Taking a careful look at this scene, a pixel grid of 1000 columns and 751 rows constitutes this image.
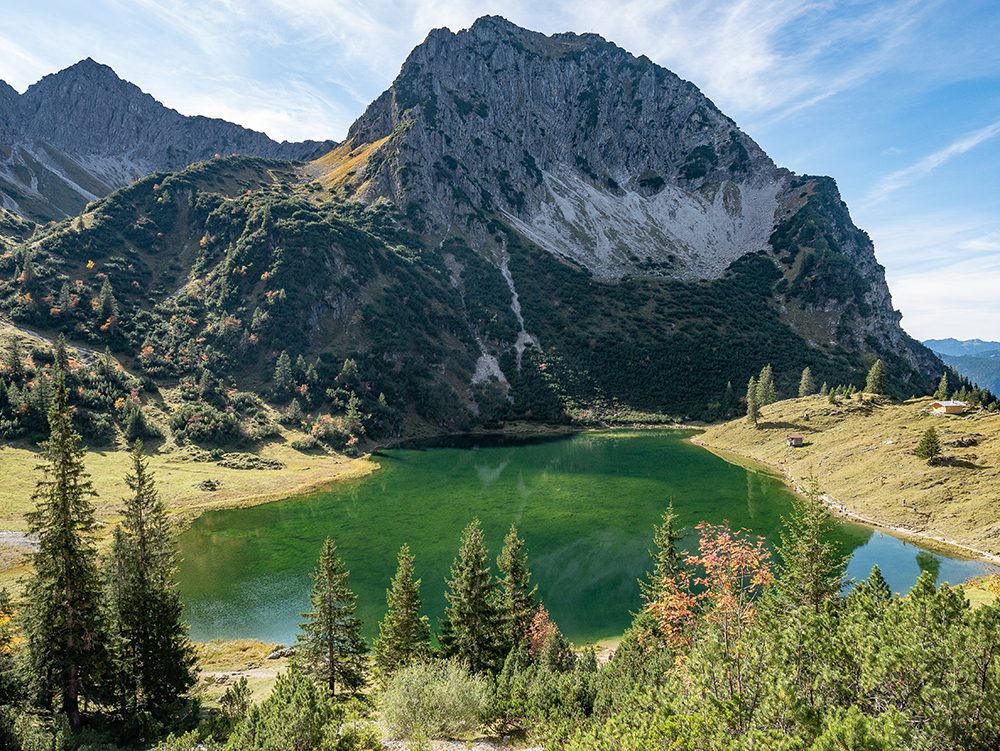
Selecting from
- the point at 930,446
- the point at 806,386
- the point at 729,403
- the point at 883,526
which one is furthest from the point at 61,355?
the point at 806,386

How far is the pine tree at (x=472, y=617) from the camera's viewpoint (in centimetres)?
2656

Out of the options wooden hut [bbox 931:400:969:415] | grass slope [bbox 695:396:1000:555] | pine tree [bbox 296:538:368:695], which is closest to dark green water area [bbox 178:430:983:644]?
grass slope [bbox 695:396:1000:555]

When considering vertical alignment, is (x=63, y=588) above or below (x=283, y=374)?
below

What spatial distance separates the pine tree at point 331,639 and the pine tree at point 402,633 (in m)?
1.19

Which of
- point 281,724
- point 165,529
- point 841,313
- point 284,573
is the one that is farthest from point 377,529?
point 841,313

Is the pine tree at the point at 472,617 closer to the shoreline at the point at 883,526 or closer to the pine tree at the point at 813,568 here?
the pine tree at the point at 813,568

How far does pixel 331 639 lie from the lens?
24531mm

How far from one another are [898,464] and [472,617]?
196ft

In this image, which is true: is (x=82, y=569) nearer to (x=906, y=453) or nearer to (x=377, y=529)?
(x=377, y=529)

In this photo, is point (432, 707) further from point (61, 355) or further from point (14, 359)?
point (14, 359)

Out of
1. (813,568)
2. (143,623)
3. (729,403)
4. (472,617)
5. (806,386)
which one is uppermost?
(806,386)

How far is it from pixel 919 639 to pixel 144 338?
12832 cm

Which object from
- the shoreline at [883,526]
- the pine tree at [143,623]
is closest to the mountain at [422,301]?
the shoreline at [883,526]

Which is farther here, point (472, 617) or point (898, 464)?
point (898, 464)
